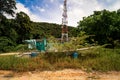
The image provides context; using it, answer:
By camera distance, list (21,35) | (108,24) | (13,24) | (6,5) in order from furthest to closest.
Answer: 1. (21,35)
2. (13,24)
3. (6,5)
4. (108,24)

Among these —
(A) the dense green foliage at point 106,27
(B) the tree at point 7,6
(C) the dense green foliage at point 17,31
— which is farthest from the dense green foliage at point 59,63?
(B) the tree at point 7,6

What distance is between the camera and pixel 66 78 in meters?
9.31

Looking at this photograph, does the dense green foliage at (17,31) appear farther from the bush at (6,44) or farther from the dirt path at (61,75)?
the dirt path at (61,75)

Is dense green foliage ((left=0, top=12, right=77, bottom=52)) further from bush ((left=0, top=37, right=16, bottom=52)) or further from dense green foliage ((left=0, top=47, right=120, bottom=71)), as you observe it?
dense green foliage ((left=0, top=47, right=120, bottom=71))

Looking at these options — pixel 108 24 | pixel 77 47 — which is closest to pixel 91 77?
pixel 77 47

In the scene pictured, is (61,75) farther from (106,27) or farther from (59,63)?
(106,27)

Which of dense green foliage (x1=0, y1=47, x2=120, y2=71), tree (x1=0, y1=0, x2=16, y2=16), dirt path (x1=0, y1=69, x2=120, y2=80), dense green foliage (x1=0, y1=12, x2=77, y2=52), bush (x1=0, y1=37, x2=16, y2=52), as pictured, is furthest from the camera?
tree (x1=0, y1=0, x2=16, y2=16)

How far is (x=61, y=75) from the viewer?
9.76 meters


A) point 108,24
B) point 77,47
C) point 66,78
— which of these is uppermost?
point 108,24

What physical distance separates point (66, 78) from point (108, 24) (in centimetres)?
1669

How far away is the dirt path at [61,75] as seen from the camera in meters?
9.40

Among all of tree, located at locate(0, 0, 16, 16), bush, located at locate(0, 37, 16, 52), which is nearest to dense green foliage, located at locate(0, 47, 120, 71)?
bush, located at locate(0, 37, 16, 52)

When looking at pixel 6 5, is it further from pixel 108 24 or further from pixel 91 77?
pixel 91 77

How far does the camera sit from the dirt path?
30.8 ft
